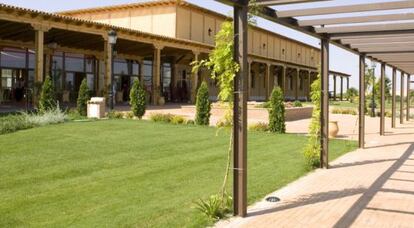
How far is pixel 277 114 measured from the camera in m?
16.4

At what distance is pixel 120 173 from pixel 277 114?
30.6 feet

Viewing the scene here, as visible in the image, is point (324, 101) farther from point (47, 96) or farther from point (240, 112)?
point (47, 96)

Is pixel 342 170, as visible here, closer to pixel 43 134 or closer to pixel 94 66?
pixel 43 134

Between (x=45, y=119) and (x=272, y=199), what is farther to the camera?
(x=45, y=119)

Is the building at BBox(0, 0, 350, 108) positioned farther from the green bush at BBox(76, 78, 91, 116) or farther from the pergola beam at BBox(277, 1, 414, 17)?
the pergola beam at BBox(277, 1, 414, 17)

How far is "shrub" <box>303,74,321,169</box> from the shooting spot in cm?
977

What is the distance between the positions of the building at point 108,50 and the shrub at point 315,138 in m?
12.2

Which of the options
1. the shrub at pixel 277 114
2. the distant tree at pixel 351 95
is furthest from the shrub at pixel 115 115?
the distant tree at pixel 351 95

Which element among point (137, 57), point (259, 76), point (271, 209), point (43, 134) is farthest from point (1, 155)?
point (259, 76)

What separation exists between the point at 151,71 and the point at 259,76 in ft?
52.2

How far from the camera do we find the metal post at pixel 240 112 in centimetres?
593

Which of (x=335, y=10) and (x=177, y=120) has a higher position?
(x=335, y=10)

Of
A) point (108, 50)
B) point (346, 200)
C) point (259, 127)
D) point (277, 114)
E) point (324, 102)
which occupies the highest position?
point (108, 50)

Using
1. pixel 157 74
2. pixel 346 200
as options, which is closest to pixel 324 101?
pixel 346 200
